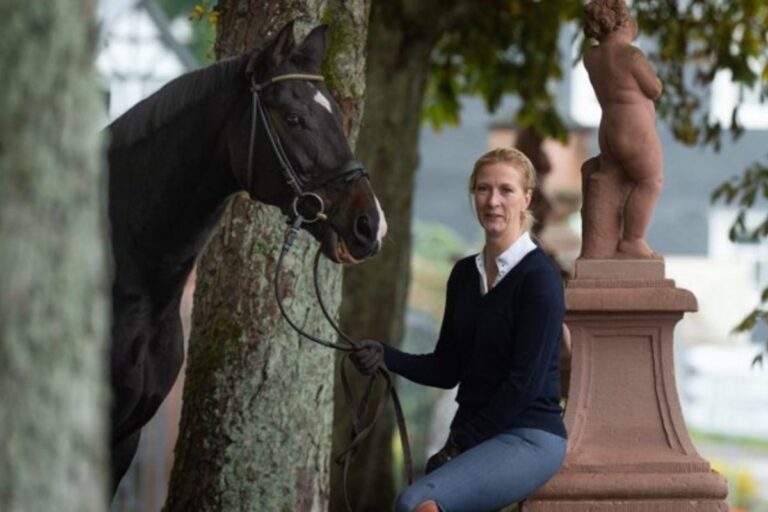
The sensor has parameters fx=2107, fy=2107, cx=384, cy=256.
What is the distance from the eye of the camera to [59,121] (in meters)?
4.23

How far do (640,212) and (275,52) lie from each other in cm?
194

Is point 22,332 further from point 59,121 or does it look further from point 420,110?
point 420,110

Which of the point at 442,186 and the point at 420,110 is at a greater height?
the point at 442,186

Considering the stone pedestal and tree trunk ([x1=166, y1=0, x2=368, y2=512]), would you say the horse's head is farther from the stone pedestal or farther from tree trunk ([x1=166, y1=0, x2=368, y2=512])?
tree trunk ([x1=166, y1=0, x2=368, y2=512])

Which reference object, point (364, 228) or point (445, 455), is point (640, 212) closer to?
point (445, 455)

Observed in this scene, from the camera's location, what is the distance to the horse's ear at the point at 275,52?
6.69m

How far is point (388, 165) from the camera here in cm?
1481

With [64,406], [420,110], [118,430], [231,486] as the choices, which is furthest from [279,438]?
[420,110]

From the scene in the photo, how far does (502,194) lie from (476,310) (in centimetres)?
39

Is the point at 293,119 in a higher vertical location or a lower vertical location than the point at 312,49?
lower

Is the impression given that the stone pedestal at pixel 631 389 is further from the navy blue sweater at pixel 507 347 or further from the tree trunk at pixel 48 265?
the tree trunk at pixel 48 265

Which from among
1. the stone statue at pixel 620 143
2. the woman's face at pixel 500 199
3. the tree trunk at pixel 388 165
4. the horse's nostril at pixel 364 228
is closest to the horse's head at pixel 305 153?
the horse's nostril at pixel 364 228

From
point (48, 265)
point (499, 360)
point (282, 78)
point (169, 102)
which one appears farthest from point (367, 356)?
point (48, 265)

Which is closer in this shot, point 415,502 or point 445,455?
point 415,502
